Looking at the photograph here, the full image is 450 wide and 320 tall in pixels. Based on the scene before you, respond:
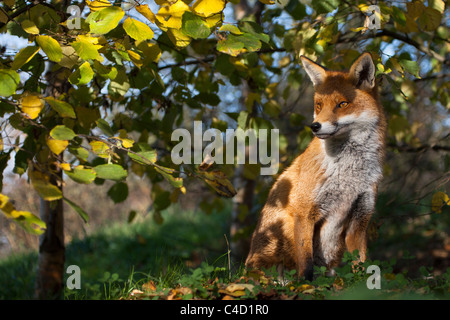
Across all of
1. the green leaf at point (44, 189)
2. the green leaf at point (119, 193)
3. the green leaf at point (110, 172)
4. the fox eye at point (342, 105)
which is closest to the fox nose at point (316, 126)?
the fox eye at point (342, 105)

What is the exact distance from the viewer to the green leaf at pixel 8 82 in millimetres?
2799

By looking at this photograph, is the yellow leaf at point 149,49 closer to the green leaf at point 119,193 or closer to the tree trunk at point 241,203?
the green leaf at point 119,193

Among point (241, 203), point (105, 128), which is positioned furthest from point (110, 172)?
point (241, 203)

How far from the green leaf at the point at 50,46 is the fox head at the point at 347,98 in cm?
190

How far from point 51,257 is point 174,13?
12.2ft

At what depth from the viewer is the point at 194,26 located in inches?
116

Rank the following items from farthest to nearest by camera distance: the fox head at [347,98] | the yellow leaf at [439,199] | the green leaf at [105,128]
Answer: the yellow leaf at [439,199], the green leaf at [105,128], the fox head at [347,98]

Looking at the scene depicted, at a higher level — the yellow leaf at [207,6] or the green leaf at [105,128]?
the yellow leaf at [207,6]

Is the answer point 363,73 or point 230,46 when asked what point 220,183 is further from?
point 363,73
